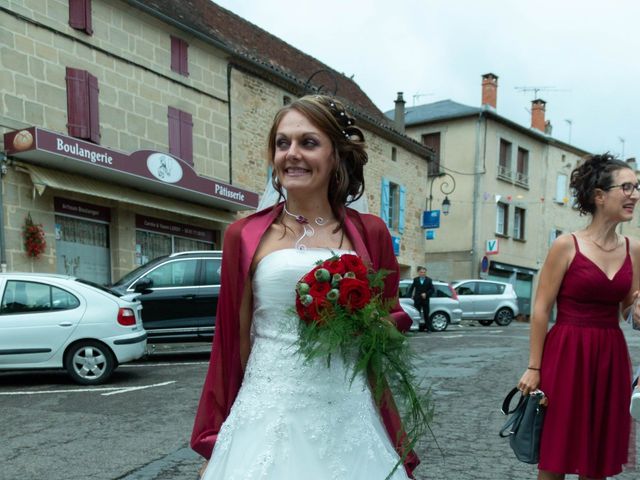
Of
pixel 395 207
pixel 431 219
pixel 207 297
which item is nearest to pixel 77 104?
pixel 207 297

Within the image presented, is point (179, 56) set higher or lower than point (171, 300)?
higher

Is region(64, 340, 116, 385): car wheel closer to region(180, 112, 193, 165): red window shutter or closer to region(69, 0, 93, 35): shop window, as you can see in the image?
region(69, 0, 93, 35): shop window

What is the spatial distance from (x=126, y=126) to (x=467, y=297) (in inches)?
462

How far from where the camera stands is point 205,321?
10.3 m

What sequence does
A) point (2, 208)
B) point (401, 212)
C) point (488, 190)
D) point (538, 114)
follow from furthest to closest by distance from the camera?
Answer: point (538, 114) < point (488, 190) < point (401, 212) < point (2, 208)

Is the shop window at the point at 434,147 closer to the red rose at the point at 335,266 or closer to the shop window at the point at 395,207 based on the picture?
the shop window at the point at 395,207

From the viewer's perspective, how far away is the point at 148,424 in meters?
5.58

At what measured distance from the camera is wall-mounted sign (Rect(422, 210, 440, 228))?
2582 centimetres

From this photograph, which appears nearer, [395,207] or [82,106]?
[82,106]

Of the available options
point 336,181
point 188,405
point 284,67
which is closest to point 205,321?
point 188,405

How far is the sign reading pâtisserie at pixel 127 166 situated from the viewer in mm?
11789

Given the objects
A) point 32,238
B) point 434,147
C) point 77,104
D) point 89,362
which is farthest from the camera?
point 434,147

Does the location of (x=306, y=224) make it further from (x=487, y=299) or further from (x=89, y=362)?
(x=487, y=299)

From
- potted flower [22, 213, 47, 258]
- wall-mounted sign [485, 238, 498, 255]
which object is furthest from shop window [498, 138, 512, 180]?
potted flower [22, 213, 47, 258]
